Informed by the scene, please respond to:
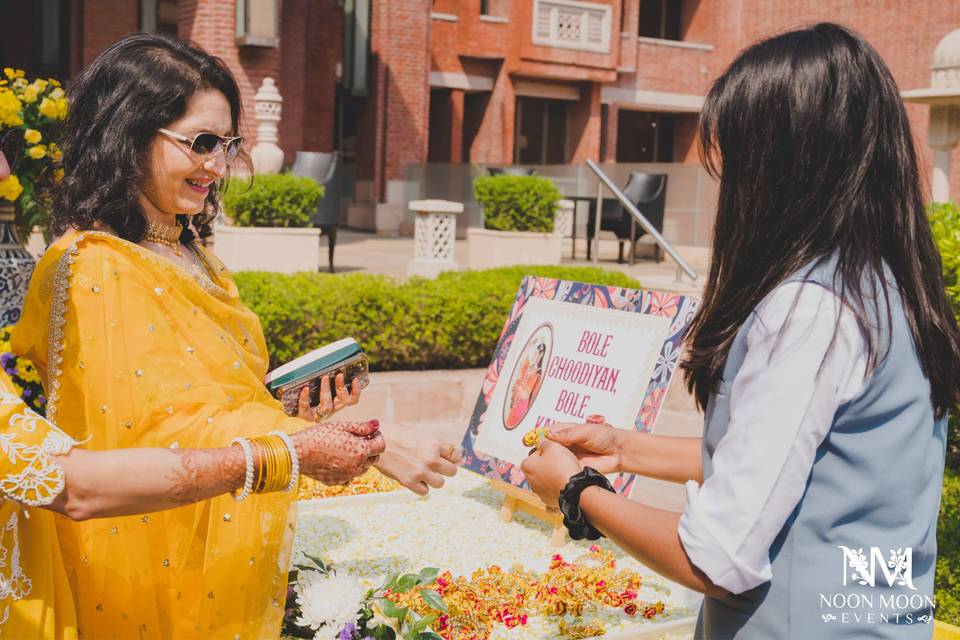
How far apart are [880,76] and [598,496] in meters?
0.80

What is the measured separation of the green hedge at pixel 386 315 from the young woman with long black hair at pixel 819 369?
15.4ft

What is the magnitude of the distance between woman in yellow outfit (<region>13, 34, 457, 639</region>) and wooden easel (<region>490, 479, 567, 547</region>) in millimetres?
2343

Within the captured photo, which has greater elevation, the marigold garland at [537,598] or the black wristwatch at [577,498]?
the black wristwatch at [577,498]

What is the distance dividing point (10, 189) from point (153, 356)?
179cm

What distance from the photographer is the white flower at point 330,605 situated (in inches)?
105

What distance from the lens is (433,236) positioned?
12188mm

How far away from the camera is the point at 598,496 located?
5.42 ft

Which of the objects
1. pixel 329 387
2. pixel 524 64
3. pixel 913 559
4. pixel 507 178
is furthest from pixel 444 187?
pixel 913 559

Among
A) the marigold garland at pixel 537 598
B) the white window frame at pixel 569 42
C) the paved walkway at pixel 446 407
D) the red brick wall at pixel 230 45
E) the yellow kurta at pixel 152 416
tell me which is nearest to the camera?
the yellow kurta at pixel 152 416

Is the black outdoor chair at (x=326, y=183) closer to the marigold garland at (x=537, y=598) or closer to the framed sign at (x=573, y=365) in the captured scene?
the framed sign at (x=573, y=365)

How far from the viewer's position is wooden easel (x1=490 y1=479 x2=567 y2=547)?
4.51 meters

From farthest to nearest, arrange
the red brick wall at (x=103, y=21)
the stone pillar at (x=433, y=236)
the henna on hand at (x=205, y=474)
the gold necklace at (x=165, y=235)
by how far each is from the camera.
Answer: the red brick wall at (x=103, y=21)
the stone pillar at (x=433, y=236)
the gold necklace at (x=165, y=235)
the henna on hand at (x=205, y=474)

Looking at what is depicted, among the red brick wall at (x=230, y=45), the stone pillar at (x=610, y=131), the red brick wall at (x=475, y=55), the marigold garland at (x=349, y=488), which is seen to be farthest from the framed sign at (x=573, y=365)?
the stone pillar at (x=610, y=131)

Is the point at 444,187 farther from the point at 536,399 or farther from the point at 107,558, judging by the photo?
the point at 107,558
